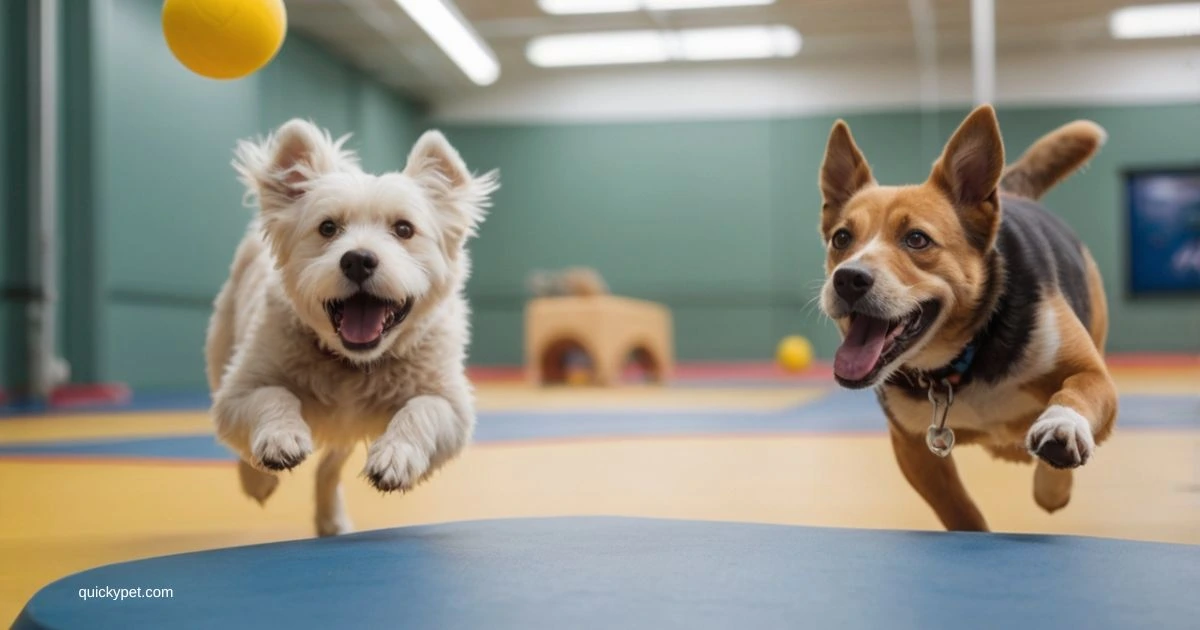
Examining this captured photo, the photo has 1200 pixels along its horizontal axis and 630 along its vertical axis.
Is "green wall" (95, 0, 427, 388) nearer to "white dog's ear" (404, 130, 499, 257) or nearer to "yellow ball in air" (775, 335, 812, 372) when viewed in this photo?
"yellow ball in air" (775, 335, 812, 372)

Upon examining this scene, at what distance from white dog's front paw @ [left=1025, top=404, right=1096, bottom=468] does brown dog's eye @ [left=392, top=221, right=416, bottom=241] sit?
138cm

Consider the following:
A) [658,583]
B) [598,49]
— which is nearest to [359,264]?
[658,583]

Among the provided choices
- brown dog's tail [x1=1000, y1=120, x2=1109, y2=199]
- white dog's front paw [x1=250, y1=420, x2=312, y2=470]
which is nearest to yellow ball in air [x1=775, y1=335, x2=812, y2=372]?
brown dog's tail [x1=1000, y1=120, x2=1109, y2=199]

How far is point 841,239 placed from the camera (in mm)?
2619

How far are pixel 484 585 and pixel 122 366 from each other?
9636 mm

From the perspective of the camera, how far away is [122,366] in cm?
1054

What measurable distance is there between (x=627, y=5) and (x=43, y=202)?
265 inches

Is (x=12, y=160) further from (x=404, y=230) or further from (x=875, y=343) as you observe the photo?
(x=875, y=343)

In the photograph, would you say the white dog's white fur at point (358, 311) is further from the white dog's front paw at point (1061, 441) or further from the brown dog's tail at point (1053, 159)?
the brown dog's tail at point (1053, 159)

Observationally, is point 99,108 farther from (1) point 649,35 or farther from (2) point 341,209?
(2) point 341,209

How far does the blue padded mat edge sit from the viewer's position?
162cm

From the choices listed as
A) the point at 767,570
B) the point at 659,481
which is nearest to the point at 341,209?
the point at 767,570

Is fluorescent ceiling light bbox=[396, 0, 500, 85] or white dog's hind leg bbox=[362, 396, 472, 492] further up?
fluorescent ceiling light bbox=[396, 0, 500, 85]

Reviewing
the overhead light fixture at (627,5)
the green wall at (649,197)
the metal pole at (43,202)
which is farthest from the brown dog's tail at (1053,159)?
the overhead light fixture at (627,5)
